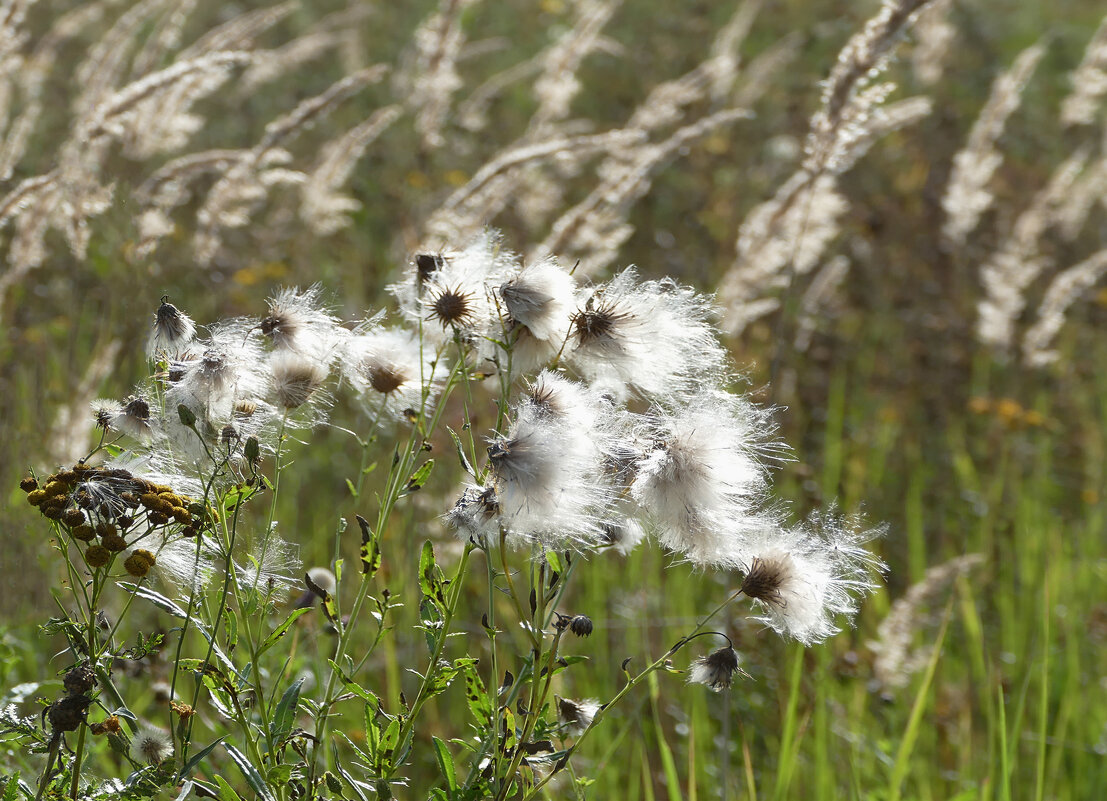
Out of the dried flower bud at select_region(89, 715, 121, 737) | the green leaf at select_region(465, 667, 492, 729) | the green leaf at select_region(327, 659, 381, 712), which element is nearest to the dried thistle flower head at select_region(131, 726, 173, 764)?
the dried flower bud at select_region(89, 715, 121, 737)

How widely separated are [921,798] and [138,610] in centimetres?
197

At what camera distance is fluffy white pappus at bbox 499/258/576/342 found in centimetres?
122

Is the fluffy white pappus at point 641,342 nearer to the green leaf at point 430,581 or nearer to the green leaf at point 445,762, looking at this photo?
the green leaf at point 430,581

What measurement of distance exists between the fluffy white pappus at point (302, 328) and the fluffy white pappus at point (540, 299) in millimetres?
248

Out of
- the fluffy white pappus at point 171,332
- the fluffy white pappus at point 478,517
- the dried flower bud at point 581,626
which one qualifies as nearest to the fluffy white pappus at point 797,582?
the dried flower bud at point 581,626

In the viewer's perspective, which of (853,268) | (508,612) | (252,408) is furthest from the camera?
(853,268)

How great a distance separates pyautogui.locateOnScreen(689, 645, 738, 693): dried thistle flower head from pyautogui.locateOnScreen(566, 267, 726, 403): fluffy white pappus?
1.07ft

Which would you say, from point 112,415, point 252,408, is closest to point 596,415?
point 252,408

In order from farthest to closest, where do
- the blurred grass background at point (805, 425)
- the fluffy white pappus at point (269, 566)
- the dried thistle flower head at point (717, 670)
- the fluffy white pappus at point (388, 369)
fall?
the blurred grass background at point (805, 425), the fluffy white pappus at point (388, 369), the fluffy white pappus at point (269, 566), the dried thistle flower head at point (717, 670)

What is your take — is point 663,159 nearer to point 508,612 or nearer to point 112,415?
point 508,612

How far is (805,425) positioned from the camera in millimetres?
3625

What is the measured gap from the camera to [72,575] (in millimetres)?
1210

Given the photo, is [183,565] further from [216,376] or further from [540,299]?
[540,299]

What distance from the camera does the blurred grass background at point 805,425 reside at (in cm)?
224
